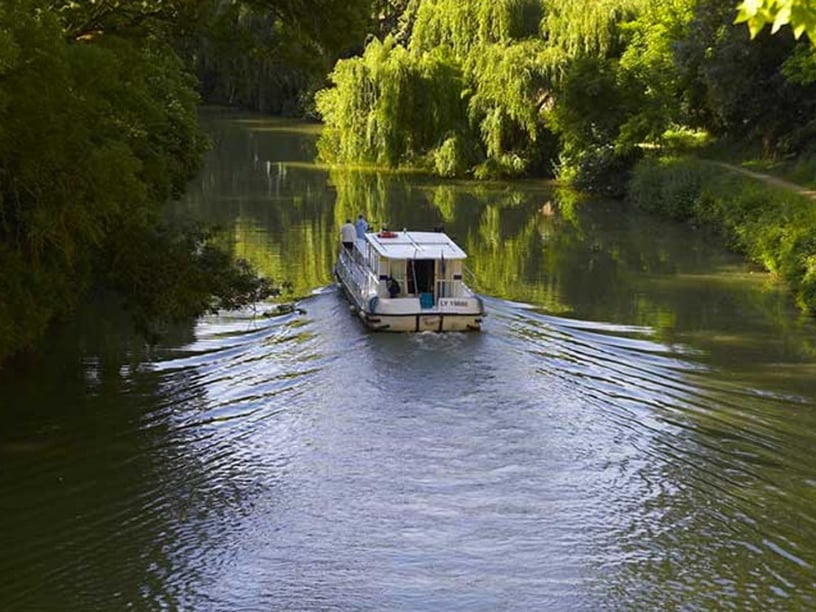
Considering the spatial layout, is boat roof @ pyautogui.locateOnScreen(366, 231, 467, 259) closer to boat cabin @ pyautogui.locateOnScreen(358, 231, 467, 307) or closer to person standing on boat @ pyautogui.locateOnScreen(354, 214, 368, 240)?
boat cabin @ pyautogui.locateOnScreen(358, 231, 467, 307)

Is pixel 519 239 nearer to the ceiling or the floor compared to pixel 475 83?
nearer to the floor

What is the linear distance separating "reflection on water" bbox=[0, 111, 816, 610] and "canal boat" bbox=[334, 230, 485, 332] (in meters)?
0.39

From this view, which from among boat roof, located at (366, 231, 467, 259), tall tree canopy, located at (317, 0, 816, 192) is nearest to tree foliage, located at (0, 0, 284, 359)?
boat roof, located at (366, 231, 467, 259)

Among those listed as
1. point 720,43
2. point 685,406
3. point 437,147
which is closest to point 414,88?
point 437,147

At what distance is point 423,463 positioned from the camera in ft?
46.7

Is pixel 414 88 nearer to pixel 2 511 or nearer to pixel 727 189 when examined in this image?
pixel 727 189

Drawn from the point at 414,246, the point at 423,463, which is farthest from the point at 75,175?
the point at 414,246

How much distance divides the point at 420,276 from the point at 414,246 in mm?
764

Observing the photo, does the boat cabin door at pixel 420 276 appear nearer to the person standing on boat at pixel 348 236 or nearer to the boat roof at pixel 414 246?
the boat roof at pixel 414 246

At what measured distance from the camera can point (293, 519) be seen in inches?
503

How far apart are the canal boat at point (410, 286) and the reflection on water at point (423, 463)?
39 centimetres

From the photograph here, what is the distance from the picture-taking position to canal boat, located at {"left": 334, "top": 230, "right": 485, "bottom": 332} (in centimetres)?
2075

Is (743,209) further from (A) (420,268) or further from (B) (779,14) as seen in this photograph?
(B) (779,14)

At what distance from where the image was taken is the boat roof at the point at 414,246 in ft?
71.8
